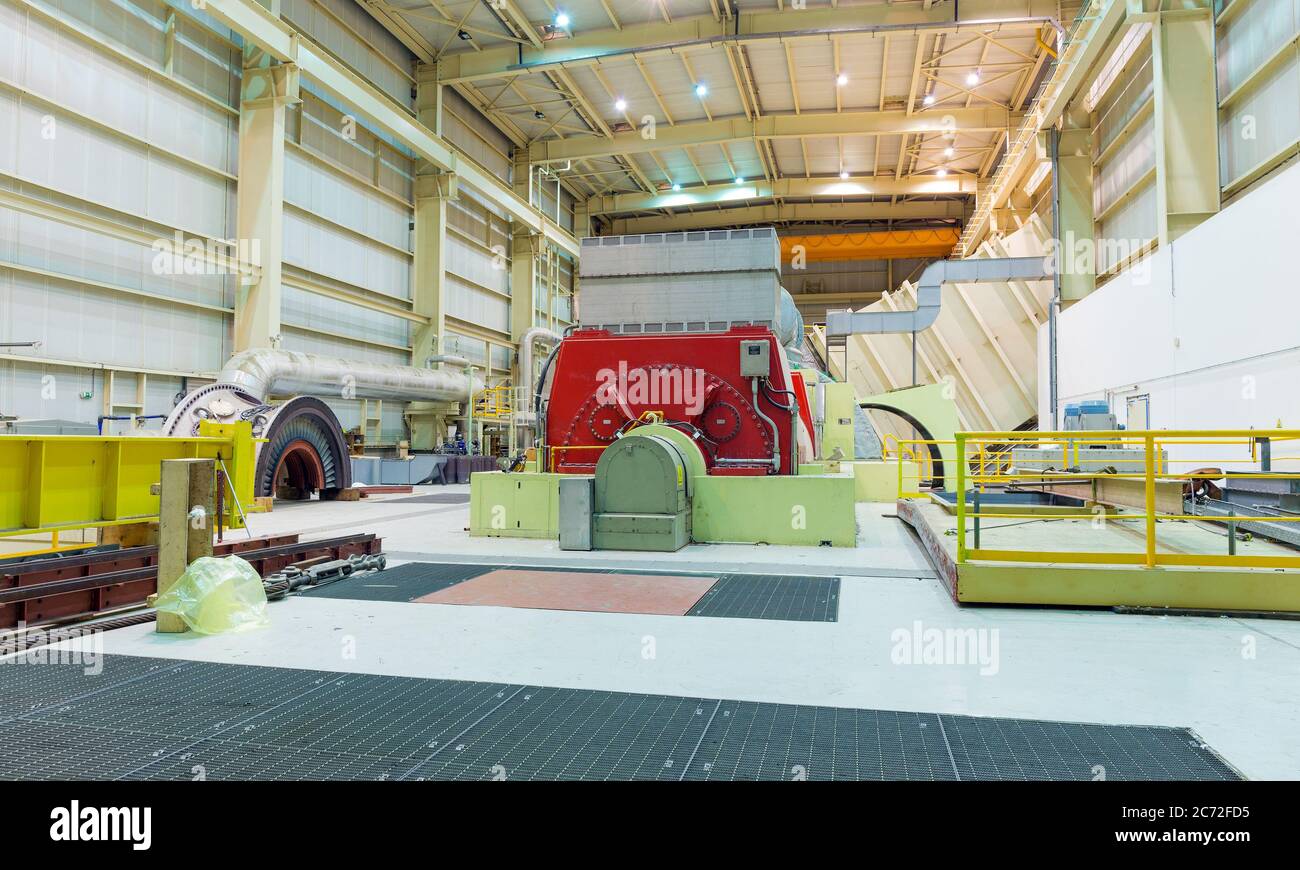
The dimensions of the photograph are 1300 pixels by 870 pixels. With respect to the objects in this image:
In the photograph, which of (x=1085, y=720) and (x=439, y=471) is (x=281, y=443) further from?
(x=1085, y=720)

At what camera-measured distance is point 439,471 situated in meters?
19.4

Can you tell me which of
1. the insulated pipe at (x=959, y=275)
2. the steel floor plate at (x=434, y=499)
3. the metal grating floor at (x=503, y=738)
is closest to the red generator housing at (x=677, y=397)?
the steel floor plate at (x=434, y=499)

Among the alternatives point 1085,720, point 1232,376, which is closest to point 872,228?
point 1232,376

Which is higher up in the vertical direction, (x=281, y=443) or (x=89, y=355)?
(x=89, y=355)

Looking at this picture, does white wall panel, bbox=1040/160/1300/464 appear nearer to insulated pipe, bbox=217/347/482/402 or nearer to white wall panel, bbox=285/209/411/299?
insulated pipe, bbox=217/347/482/402

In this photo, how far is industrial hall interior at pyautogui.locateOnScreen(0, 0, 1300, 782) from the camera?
10.1 feet

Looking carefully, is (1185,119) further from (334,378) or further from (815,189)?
(334,378)

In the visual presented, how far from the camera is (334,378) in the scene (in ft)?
50.6

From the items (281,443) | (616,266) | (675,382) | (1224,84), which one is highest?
(1224,84)

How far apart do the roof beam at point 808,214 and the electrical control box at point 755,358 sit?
22.6 meters

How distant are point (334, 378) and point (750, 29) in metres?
12.6

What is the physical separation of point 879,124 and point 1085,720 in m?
22.1

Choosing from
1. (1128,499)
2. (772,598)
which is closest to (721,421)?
(772,598)

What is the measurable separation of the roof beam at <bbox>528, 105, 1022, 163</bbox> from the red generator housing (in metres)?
15.3
